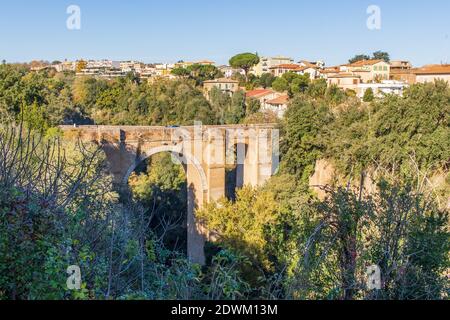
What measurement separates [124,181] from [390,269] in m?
12.1

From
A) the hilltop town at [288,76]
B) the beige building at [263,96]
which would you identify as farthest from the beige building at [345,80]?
the beige building at [263,96]

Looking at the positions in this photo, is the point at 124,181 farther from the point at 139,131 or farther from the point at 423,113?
the point at 423,113

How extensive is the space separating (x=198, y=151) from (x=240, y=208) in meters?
4.89

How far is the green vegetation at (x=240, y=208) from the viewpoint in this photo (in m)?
3.42

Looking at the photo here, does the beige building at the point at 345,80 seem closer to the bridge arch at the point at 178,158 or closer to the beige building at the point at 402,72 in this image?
the beige building at the point at 402,72

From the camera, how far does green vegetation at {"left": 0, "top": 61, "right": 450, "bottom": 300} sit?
3.42 meters

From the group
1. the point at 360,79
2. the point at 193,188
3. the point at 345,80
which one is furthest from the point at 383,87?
the point at 193,188

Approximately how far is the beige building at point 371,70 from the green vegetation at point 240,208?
9.02m

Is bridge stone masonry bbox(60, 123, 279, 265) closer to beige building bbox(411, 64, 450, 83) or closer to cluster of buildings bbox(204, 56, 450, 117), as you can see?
cluster of buildings bbox(204, 56, 450, 117)

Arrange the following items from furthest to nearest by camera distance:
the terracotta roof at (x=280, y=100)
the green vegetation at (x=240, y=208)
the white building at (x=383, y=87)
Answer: the white building at (x=383, y=87) → the terracotta roof at (x=280, y=100) → the green vegetation at (x=240, y=208)

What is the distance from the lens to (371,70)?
37.1 meters

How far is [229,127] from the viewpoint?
16.3 m

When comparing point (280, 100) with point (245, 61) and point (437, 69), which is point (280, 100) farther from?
point (245, 61)
